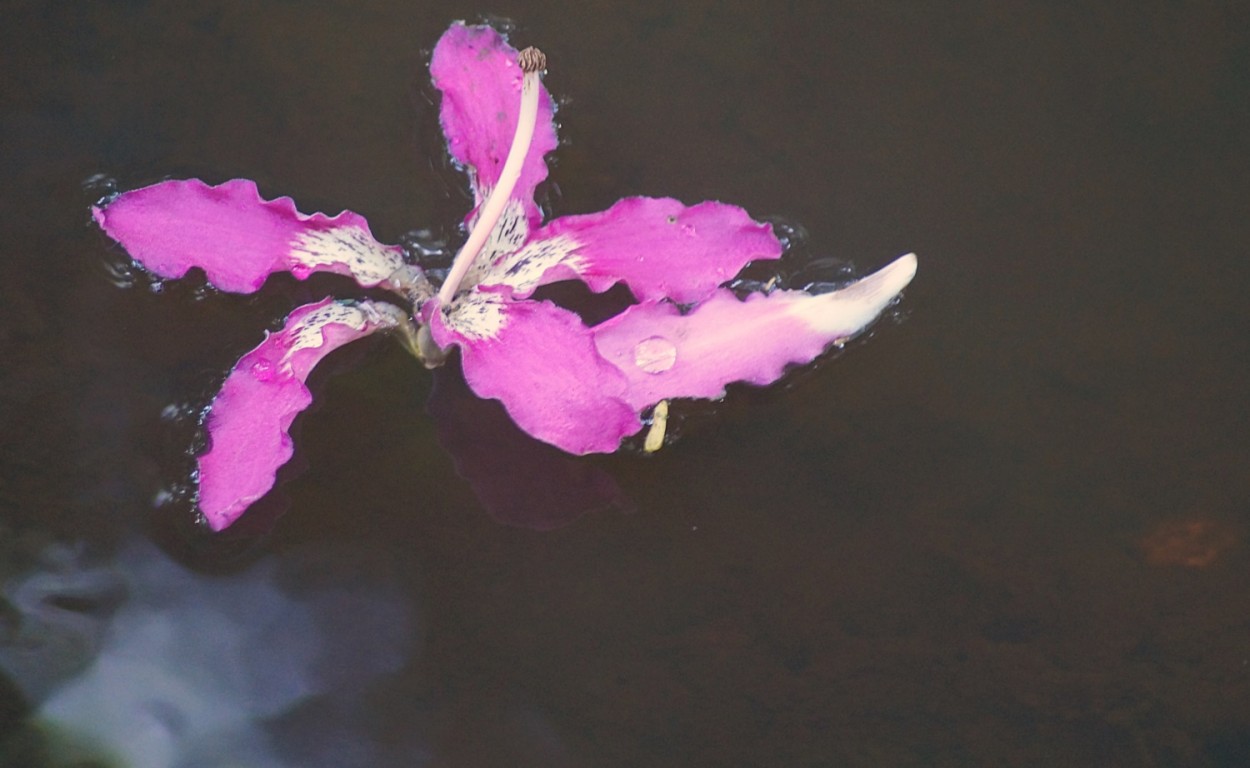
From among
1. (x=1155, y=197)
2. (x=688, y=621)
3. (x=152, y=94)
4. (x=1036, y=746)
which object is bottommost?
(x=1036, y=746)

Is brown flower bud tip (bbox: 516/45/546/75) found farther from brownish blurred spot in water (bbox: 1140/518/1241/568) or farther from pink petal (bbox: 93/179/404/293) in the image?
brownish blurred spot in water (bbox: 1140/518/1241/568)

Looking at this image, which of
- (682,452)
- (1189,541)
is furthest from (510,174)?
(1189,541)

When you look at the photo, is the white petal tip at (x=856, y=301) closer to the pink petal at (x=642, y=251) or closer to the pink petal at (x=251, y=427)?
the pink petal at (x=642, y=251)

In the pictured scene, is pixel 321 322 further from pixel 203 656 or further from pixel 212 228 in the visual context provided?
pixel 203 656

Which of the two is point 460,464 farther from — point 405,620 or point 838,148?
point 838,148

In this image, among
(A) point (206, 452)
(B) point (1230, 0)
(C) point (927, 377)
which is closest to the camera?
(A) point (206, 452)

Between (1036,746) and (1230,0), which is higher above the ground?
(1230,0)

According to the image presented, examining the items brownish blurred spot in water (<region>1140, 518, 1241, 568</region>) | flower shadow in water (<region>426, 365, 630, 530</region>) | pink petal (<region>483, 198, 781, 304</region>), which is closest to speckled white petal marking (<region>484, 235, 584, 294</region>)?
pink petal (<region>483, 198, 781, 304</region>)

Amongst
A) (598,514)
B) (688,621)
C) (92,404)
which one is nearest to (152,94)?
(92,404)
